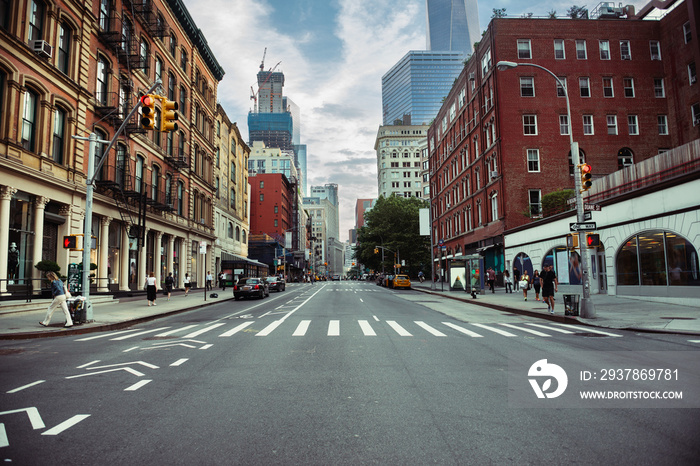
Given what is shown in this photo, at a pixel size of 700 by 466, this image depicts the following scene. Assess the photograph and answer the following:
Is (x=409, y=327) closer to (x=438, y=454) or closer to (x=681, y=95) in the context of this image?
(x=438, y=454)

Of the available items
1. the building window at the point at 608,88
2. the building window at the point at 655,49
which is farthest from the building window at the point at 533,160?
the building window at the point at 655,49

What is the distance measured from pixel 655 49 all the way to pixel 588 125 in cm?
922

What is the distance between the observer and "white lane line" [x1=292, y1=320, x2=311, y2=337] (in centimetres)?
1210

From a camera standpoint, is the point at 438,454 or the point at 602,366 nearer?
the point at 438,454

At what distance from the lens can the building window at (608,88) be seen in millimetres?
40031

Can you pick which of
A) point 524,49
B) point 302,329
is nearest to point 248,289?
point 302,329

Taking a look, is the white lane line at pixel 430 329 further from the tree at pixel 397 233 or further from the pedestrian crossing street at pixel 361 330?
the tree at pixel 397 233

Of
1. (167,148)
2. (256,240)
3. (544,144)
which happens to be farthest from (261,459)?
(256,240)

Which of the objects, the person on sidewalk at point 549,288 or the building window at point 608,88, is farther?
the building window at point 608,88

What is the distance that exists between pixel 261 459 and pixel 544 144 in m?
40.7

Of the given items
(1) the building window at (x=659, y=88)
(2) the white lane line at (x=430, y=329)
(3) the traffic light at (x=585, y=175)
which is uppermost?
(1) the building window at (x=659, y=88)

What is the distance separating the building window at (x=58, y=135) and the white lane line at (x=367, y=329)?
17140 millimetres

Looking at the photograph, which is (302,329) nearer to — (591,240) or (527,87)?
(591,240)

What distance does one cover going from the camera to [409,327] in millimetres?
13672
